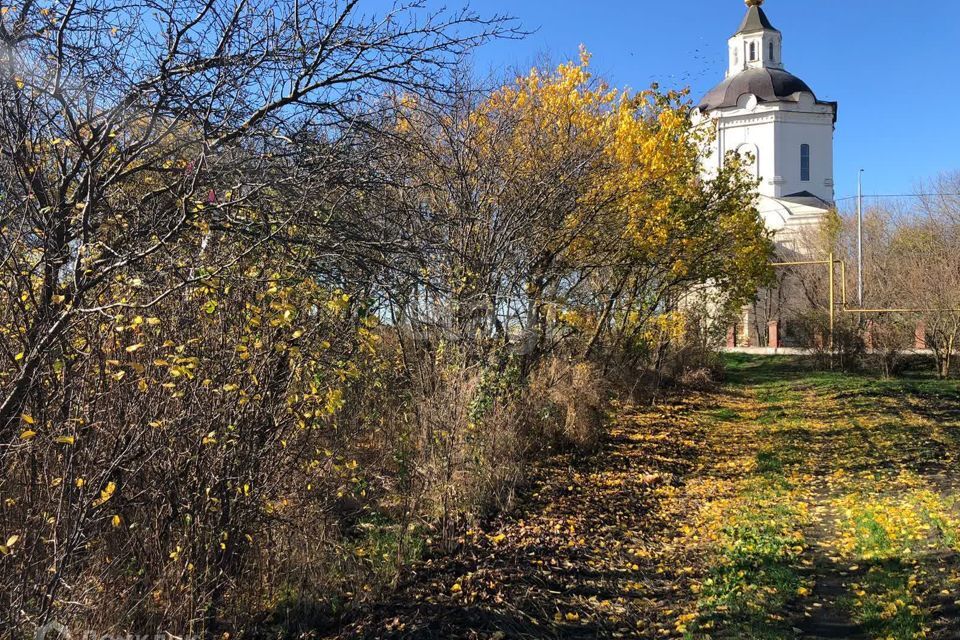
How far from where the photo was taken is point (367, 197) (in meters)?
5.11

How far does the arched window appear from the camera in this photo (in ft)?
139

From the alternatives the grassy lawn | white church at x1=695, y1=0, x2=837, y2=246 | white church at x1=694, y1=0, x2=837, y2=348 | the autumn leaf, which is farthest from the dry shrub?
white church at x1=695, y1=0, x2=837, y2=246

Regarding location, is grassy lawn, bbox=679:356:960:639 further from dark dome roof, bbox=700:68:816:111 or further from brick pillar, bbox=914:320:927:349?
dark dome roof, bbox=700:68:816:111

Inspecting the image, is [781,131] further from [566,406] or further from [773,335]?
[566,406]

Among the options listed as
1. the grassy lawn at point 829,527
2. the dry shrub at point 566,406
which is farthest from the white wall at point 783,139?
the dry shrub at point 566,406

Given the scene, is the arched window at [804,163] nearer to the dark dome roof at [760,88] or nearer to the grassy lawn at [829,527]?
the dark dome roof at [760,88]

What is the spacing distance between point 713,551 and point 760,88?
4269 cm

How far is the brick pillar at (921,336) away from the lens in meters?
18.7

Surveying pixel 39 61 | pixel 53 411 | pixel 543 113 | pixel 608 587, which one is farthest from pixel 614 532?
pixel 543 113

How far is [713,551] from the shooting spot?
17.3 feet

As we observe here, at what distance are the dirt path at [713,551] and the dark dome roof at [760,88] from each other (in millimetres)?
36875

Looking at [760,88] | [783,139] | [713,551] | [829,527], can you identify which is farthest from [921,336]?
[760,88]

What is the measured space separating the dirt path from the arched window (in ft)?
119

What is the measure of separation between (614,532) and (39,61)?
5.02m
